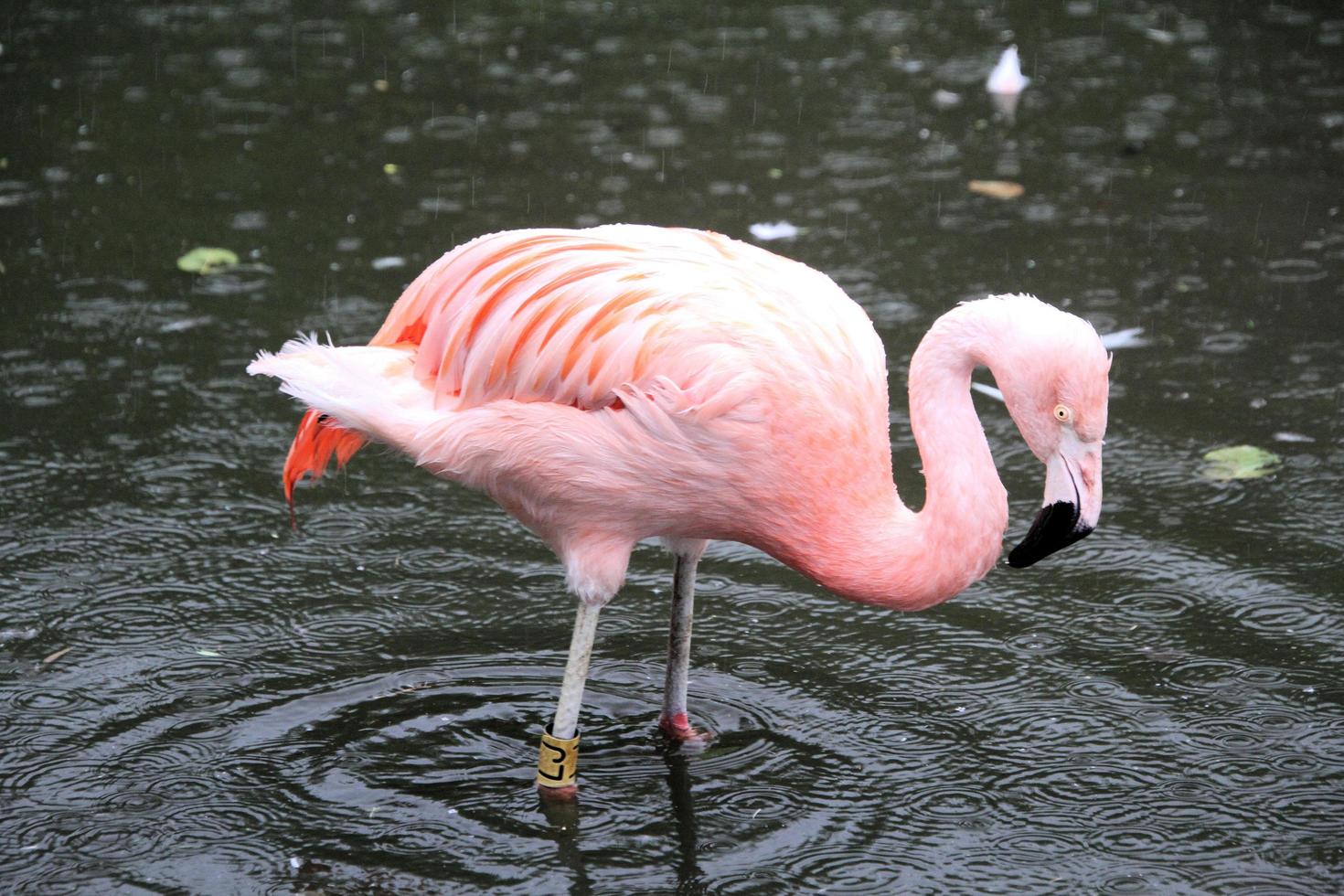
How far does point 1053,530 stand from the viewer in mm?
3459

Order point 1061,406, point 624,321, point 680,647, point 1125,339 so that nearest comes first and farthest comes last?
point 1061,406, point 624,321, point 680,647, point 1125,339

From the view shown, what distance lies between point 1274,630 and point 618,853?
208cm

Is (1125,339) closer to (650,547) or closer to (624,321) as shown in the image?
(650,547)

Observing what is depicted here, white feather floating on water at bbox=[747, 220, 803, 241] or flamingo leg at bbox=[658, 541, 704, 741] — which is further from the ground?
white feather floating on water at bbox=[747, 220, 803, 241]

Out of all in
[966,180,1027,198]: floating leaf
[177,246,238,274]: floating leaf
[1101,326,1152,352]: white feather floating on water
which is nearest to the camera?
[1101,326,1152,352]: white feather floating on water

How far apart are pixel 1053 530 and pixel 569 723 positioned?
1.25 m

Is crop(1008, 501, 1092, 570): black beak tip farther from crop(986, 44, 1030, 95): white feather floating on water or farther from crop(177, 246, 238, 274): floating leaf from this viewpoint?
crop(986, 44, 1030, 95): white feather floating on water

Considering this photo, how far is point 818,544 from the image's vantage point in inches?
146

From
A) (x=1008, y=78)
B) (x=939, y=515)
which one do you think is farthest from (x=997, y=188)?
(x=939, y=515)

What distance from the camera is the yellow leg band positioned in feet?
12.8

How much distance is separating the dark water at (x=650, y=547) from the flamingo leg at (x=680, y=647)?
0.43ft

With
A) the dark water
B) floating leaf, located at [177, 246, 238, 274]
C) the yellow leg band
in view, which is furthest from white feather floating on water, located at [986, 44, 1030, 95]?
the yellow leg band

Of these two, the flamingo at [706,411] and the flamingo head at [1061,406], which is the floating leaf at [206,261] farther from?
the flamingo head at [1061,406]

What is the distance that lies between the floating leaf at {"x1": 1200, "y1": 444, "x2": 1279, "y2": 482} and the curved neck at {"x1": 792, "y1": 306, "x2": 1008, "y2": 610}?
2.16 m
